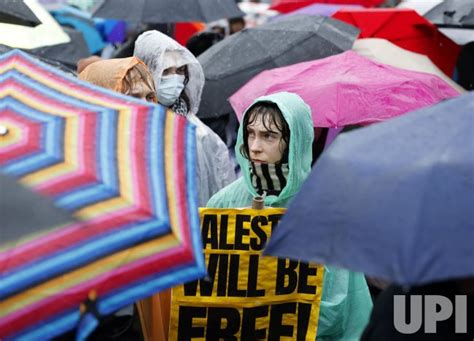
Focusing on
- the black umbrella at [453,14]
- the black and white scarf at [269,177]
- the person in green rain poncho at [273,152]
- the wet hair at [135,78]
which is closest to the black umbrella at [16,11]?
the wet hair at [135,78]

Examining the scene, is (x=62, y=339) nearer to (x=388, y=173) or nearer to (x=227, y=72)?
(x=388, y=173)

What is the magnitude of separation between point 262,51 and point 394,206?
506 cm

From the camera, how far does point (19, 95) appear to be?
10.9ft

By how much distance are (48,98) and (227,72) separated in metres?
4.08

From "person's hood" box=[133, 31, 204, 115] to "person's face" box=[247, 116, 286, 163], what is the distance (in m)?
1.43

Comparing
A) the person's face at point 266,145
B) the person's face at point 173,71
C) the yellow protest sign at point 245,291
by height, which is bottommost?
the yellow protest sign at point 245,291

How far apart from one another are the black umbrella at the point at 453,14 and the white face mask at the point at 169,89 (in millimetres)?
2444

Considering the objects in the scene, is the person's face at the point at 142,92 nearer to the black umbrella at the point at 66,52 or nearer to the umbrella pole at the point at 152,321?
the umbrella pole at the point at 152,321

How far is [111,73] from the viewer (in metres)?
5.17

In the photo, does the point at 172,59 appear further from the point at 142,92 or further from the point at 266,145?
the point at 266,145

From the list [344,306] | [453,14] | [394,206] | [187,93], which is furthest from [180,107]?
[394,206]

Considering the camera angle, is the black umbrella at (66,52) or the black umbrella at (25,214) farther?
the black umbrella at (66,52)

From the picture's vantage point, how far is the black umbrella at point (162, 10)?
752 cm

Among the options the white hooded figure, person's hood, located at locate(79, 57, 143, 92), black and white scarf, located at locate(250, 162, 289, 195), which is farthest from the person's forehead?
black and white scarf, located at locate(250, 162, 289, 195)
